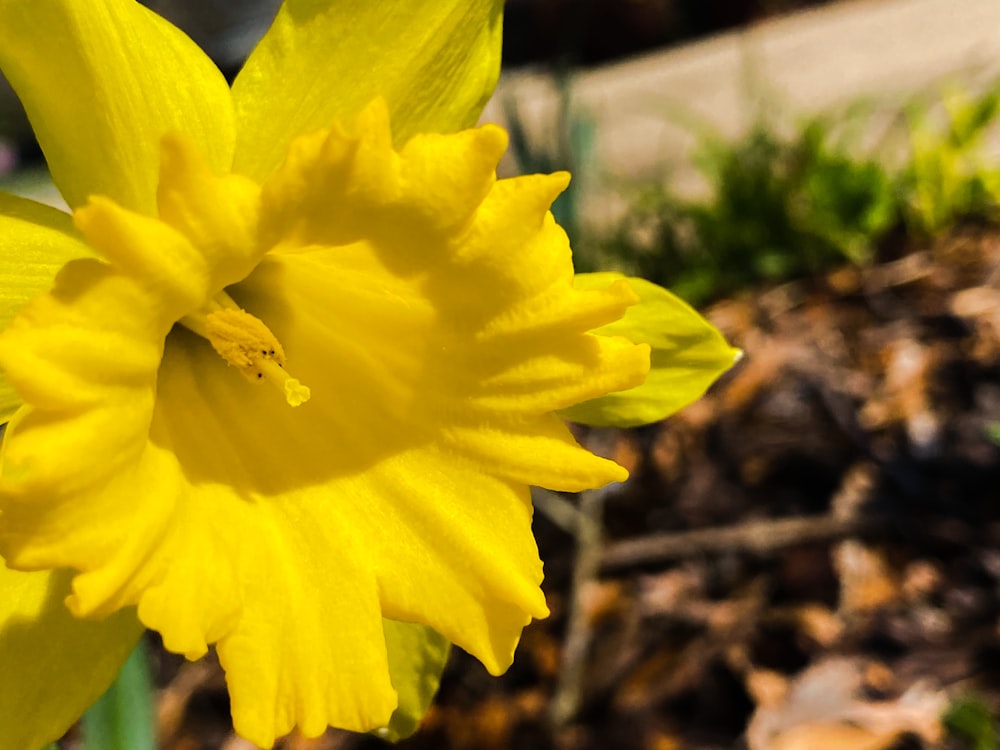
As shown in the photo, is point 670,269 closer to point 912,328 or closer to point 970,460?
point 912,328

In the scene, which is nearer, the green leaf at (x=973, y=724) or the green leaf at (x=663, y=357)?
the green leaf at (x=663, y=357)

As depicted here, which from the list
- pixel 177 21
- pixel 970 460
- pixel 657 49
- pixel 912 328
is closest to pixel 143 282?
pixel 970 460

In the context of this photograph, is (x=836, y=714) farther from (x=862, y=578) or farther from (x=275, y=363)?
(x=275, y=363)

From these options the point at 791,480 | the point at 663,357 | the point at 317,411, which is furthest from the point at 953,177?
the point at 317,411

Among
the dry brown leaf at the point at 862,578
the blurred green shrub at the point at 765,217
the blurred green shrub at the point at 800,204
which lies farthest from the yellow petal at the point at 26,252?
the blurred green shrub at the point at 765,217

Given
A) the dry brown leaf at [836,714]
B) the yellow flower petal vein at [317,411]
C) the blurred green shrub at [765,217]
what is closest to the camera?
the yellow flower petal vein at [317,411]

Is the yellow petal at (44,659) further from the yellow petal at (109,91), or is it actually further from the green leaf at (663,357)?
the green leaf at (663,357)
